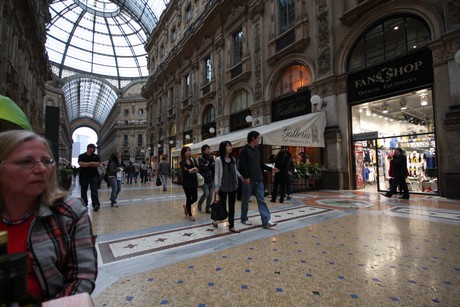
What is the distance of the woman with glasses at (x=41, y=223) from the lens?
104cm

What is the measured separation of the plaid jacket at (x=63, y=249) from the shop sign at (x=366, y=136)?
34.9 ft

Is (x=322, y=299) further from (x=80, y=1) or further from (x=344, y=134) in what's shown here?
(x=80, y=1)

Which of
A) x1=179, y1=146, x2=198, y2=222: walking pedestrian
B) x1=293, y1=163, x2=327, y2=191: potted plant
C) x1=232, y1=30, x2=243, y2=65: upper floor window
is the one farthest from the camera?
x1=232, y1=30, x2=243, y2=65: upper floor window

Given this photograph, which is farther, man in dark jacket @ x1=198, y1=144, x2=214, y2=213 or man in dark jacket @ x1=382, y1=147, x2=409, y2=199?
man in dark jacket @ x1=382, y1=147, x2=409, y2=199

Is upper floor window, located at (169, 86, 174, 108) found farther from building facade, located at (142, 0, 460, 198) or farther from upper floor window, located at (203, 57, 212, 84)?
building facade, located at (142, 0, 460, 198)

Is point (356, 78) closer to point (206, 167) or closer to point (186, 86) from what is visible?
point (206, 167)

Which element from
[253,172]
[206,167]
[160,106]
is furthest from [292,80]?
[160,106]

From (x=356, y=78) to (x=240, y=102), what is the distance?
26.4 feet

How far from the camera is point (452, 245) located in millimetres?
3463

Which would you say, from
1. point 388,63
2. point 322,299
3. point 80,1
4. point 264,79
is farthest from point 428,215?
point 80,1

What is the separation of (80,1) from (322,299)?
64676 mm

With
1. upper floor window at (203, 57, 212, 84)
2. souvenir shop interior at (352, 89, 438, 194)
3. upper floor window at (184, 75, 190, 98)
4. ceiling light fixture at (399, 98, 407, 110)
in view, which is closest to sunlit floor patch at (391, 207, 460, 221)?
souvenir shop interior at (352, 89, 438, 194)

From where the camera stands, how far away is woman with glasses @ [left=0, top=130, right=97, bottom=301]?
3.40 ft

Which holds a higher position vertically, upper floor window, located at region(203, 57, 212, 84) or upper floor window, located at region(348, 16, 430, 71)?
upper floor window, located at region(203, 57, 212, 84)
